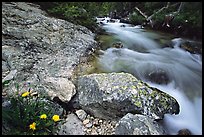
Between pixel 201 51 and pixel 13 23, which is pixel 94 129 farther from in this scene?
pixel 201 51

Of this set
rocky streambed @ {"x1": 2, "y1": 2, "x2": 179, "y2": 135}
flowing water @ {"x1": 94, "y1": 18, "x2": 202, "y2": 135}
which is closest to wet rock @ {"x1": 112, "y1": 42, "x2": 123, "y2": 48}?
flowing water @ {"x1": 94, "y1": 18, "x2": 202, "y2": 135}

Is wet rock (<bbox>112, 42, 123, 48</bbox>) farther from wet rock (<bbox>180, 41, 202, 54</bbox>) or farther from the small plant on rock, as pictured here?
the small plant on rock

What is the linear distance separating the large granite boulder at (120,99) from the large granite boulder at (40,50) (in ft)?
1.08

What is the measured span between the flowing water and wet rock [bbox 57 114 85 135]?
4.54 ft

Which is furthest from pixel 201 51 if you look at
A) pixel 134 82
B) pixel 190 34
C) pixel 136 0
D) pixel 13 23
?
pixel 136 0

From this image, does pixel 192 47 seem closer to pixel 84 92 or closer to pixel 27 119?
pixel 84 92

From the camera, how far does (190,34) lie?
780 cm

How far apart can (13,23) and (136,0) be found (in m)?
9.50

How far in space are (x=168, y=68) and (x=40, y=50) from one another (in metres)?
3.04

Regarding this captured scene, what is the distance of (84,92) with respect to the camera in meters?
3.38

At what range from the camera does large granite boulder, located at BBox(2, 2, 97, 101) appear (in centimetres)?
342

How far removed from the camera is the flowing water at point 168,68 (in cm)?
351

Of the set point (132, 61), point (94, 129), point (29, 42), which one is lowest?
point (94, 129)

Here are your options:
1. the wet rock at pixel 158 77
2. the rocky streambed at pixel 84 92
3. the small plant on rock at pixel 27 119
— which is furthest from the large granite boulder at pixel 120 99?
the wet rock at pixel 158 77
